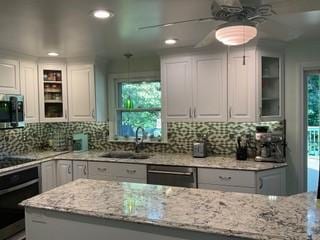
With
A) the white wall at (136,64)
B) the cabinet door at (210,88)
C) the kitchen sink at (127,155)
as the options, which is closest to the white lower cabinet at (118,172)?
the kitchen sink at (127,155)

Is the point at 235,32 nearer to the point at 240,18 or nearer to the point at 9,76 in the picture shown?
the point at 240,18

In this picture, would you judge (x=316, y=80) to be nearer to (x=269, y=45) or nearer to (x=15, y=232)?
(x=269, y=45)

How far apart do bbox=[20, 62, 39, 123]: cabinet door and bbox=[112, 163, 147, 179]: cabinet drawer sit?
1.46 m

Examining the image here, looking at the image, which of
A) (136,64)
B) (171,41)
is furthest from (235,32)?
(136,64)

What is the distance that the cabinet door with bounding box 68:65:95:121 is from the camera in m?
4.32

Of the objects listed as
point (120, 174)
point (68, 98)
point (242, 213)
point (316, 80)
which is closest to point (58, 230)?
point (242, 213)

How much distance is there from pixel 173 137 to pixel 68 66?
1916mm

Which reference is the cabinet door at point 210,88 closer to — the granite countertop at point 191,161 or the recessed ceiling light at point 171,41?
the recessed ceiling light at point 171,41

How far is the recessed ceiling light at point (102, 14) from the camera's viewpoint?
7.57 ft

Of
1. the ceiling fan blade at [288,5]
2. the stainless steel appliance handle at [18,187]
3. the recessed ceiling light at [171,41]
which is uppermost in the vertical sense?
the recessed ceiling light at [171,41]

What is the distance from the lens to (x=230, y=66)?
3588 millimetres

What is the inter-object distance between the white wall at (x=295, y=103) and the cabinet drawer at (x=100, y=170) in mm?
2335

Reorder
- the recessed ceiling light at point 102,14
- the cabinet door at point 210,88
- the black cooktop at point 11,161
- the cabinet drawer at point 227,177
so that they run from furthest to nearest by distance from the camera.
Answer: the cabinet door at point 210,88, the black cooktop at point 11,161, the cabinet drawer at point 227,177, the recessed ceiling light at point 102,14

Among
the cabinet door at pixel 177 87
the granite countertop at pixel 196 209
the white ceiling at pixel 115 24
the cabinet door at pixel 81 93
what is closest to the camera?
the granite countertop at pixel 196 209
